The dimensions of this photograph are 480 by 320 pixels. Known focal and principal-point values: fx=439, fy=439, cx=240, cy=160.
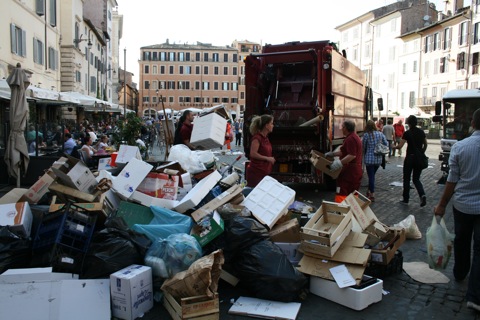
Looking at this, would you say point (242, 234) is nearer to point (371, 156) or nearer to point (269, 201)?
point (269, 201)

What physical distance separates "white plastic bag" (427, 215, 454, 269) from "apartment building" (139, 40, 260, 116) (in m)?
79.1

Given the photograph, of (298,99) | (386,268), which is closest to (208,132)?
(298,99)

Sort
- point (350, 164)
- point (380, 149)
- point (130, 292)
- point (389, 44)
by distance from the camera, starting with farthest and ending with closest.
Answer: point (389, 44) < point (380, 149) < point (350, 164) < point (130, 292)

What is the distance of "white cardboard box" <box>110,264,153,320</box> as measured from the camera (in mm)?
3477

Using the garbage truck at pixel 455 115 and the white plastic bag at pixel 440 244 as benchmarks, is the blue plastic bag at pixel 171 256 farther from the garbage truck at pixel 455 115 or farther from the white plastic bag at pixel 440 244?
→ the garbage truck at pixel 455 115

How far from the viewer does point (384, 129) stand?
52.3ft

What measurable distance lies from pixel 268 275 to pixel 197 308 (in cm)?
71

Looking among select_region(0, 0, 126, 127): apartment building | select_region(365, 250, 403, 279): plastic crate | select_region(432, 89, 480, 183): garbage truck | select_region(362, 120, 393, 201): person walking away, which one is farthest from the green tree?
select_region(365, 250, 403, 279): plastic crate

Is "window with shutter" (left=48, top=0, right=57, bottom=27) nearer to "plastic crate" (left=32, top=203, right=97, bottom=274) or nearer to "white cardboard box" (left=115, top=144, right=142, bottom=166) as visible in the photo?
"white cardboard box" (left=115, top=144, right=142, bottom=166)

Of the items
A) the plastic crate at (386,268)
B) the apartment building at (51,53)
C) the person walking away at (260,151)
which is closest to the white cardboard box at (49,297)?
the plastic crate at (386,268)

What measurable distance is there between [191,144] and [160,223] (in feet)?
9.95

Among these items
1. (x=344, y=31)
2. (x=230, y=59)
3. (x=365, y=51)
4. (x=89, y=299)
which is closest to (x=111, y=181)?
(x=89, y=299)

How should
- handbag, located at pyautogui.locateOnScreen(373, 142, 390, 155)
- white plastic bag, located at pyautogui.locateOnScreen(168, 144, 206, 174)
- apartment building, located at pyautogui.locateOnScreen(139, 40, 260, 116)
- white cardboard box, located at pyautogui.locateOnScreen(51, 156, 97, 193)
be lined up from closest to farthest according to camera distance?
white cardboard box, located at pyautogui.locateOnScreen(51, 156, 97, 193)
white plastic bag, located at pyautogui.locateOnScreen(168, 144, 206, 174)
handbag, located at pyautogui.locateOnScreen(373, 142, 390, 155)
apartment building, located at pyautogui.locateOnScreen(139, 40, 260, 116)

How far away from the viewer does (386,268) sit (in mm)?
4348
